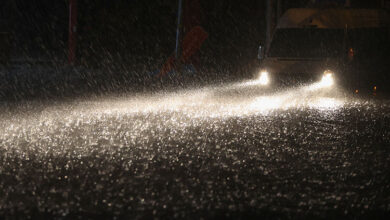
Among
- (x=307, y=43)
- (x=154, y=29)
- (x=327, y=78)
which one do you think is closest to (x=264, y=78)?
(x=307, y=43)

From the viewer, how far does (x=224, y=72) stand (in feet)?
106

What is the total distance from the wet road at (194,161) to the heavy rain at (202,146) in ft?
0.05

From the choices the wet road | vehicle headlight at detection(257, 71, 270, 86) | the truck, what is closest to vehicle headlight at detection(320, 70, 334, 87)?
the truck

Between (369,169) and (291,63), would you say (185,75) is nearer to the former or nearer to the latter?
(291,63)

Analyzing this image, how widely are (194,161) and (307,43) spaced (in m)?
11.1

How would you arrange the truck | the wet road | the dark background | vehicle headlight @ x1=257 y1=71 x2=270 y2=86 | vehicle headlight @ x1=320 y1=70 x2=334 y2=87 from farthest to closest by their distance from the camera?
the dark background, vehicle headlight @ x1=257 y1=71 x2=270 y2=86, the truck, vehicle headlight @ x1=320 y1=70 x2=334 y2=87, the wet road

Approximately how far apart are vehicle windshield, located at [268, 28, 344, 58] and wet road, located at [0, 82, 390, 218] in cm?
359

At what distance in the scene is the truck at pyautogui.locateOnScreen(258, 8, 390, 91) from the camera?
18359 millimetres

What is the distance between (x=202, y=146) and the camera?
32.1 feet

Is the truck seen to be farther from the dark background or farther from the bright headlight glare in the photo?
the dark background

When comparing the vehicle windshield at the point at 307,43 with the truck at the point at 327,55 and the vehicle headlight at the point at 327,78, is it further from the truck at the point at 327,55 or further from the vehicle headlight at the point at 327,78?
the vehicle headlight at the point at 327,78

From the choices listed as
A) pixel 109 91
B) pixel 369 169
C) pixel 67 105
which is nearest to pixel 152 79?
pixel 109 91

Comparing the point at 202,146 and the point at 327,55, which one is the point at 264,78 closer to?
the point at 327,55

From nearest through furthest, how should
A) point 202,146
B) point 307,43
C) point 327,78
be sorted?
point 202,146 < point 327,78 < point 307,43
